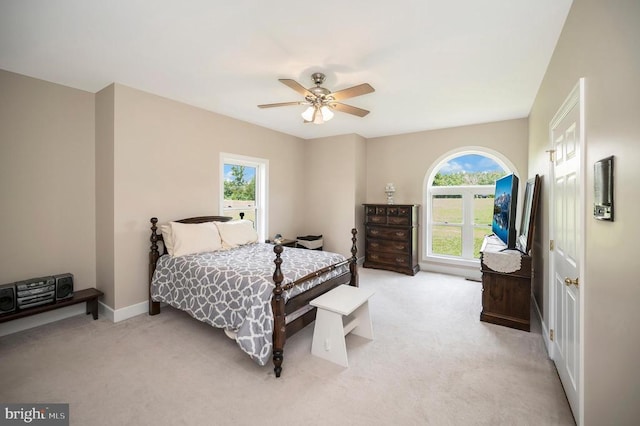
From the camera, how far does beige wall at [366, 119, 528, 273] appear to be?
443 centimetres

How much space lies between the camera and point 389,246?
5160mm

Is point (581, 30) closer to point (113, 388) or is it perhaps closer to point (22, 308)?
point (113, 388)

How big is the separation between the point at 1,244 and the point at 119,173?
4.23 feet

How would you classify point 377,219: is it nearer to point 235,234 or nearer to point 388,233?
point 388,233

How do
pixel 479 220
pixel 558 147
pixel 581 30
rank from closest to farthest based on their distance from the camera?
1. pixel 581 30
2. pixel 558 147
3. pixel 479 220

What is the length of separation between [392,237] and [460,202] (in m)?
1.43

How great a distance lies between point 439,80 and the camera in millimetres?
2959

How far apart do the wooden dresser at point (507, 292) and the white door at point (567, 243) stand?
21.7 inches

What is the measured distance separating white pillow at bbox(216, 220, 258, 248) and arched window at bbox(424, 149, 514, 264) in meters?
3.40

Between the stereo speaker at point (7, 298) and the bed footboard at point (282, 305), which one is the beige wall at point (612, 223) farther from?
the stereo speaker at point (7, 298)

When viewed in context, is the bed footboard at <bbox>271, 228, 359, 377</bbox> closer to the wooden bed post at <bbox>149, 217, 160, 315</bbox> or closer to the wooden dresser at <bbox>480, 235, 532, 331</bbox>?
the wooden dresser at <bbox>480, 235, 532, 331</bbox>

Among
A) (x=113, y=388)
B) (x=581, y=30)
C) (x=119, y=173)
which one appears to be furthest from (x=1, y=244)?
(x=581, y=30)

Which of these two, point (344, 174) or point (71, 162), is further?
point (344, 174)

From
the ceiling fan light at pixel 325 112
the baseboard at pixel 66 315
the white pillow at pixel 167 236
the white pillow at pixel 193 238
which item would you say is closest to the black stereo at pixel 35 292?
the baseboard at pixel 66 315
